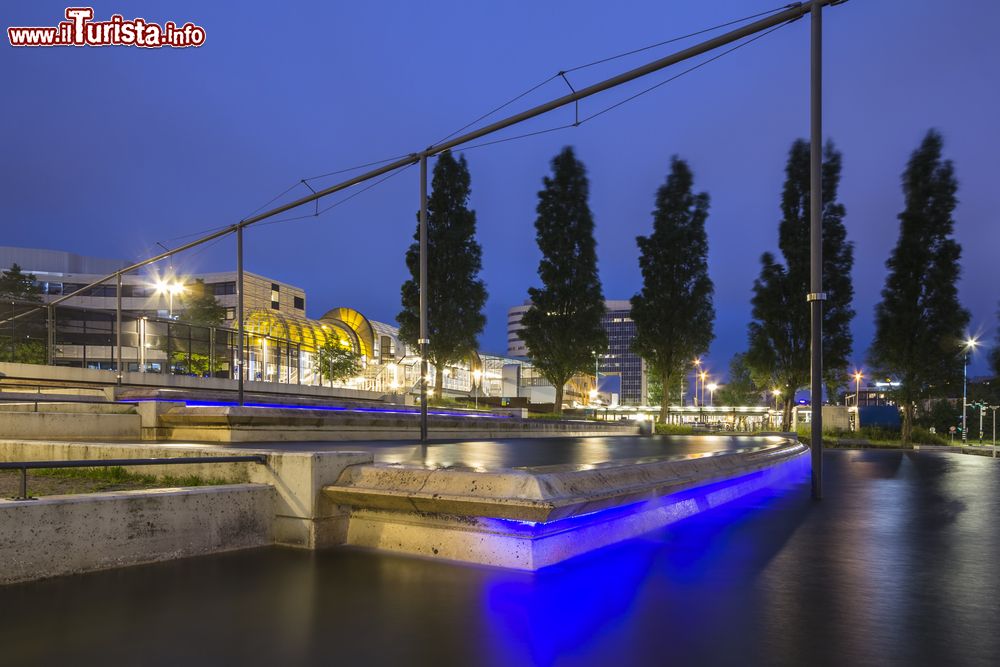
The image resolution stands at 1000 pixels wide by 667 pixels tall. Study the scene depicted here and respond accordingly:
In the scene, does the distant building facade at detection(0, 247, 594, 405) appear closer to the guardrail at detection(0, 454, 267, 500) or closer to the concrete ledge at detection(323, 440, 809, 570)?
the guardrail at detection(0, 454, 267, 500)

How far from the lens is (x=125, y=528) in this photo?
4863mm

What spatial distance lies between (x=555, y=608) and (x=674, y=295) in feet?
121

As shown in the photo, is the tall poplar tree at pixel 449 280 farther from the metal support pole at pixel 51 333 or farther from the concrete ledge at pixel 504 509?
the concrete ledge at pixel 504 509

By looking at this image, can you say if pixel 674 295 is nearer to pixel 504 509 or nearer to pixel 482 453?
pixel 482 453

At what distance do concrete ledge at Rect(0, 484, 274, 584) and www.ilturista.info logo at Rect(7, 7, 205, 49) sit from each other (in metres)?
19.2

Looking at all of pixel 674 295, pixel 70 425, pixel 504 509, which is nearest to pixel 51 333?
pixel 70 425

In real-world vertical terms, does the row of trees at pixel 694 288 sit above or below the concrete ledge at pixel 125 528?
above

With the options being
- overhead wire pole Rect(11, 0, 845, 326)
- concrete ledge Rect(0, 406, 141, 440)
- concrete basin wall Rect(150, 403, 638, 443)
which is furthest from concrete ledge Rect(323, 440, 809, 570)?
concrete ledge Rect(0, 406, 141, 440)

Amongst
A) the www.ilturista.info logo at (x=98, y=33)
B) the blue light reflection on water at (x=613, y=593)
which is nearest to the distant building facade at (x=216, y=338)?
the www.ilturista.info logo at (x=98, y=33)

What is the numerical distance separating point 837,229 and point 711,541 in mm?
33651

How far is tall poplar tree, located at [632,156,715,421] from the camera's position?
128ft

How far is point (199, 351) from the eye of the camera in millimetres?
30922

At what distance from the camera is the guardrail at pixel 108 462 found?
4203 mm

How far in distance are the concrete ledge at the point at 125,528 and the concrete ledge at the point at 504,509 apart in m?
0.77
